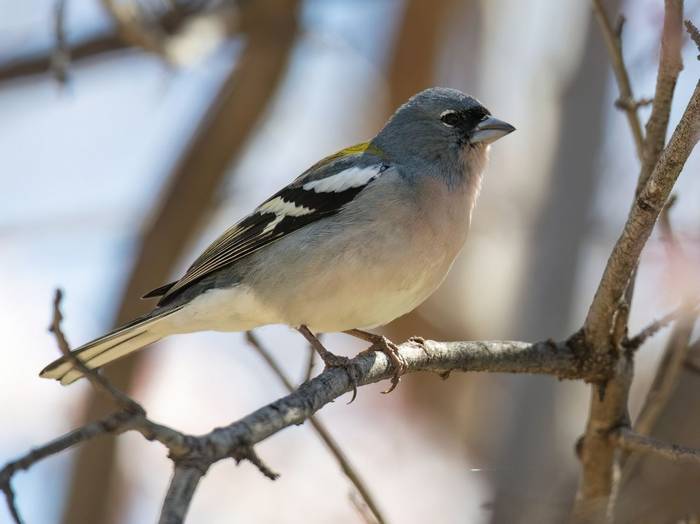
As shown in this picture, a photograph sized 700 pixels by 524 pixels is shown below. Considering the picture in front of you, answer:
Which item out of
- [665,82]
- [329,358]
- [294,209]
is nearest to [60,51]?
[294,209]

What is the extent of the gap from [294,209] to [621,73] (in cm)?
179

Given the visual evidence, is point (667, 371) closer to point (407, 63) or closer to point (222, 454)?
point (222, 454)

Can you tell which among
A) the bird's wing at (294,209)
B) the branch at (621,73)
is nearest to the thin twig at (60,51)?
the bird's wing at (294,209)

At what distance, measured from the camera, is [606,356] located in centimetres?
378

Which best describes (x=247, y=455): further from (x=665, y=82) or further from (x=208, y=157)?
(x=208, y=157)

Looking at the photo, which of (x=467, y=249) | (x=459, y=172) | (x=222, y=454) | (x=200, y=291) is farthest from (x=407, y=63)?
(x=222, y=454)

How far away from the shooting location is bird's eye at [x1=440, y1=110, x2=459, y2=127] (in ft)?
16.9

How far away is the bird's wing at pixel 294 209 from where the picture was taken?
15.5ft

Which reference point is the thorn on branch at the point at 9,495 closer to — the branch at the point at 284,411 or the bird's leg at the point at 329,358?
the branch at the point at 284,411

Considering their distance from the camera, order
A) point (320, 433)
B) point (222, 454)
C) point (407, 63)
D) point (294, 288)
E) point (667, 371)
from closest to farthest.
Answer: point (222, 454) → point (320, 433) → point (667, 371) → point (294, 288) → point (407, 63)

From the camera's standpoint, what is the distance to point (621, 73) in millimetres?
3926

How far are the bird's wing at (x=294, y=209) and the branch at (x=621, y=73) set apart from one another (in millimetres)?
1346

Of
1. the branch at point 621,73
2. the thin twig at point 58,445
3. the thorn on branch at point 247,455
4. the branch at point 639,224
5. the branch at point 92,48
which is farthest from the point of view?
the branch at point 92,48

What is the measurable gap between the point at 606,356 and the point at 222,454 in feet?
6.66
